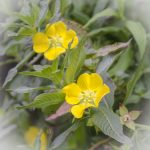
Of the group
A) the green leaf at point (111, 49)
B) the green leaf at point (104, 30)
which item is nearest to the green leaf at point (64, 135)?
the green leaf at point (111, 49)

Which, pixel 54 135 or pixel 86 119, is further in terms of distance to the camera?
pixel 54 135

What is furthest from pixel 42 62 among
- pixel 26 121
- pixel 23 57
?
pixel 26 121

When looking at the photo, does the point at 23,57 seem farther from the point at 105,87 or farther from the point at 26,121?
the point at 105,87

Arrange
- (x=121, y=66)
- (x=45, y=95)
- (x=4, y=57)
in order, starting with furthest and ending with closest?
(x=4, y=57)
(x=121, y=66)
(x=45, y=95)

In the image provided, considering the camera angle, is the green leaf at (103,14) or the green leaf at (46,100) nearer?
the green leaf at (46,100)

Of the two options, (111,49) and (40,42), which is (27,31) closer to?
(40,42)

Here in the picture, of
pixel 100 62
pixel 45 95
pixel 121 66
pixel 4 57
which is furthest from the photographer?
pixel 4 57

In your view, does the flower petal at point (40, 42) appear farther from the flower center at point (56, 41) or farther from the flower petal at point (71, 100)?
the flower petal at point (71, 100)
